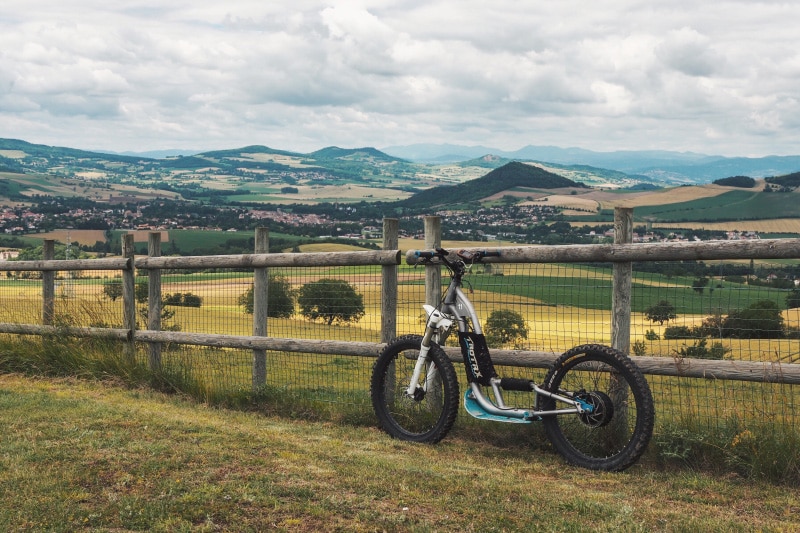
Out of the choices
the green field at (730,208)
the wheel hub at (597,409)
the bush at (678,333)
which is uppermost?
the green field at (730,208)

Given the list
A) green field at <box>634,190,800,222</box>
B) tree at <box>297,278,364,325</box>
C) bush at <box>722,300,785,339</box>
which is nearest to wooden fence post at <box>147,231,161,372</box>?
tree at <box>297,278,364,325</box>

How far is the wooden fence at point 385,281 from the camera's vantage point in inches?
242

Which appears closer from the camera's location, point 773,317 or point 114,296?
point 773,317

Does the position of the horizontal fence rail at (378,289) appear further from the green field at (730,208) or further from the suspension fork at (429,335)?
the green field at (730,208)

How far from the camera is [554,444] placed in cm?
648

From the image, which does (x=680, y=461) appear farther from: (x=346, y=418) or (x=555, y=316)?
(x=346, y=418)

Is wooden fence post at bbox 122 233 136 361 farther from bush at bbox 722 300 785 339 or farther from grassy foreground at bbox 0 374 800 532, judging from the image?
bush at bbox 722 300 785 339

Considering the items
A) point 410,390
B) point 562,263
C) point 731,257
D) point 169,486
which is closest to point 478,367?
point 410,390

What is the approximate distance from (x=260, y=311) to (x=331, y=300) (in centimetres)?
87

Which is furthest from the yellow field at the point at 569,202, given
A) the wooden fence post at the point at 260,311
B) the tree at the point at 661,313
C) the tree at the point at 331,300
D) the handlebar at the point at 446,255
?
the tree at the point at 661,313

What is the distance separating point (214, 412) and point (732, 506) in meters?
5.33

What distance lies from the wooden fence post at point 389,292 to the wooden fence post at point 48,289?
5.76 meters

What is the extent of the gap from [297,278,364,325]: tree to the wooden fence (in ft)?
1.38

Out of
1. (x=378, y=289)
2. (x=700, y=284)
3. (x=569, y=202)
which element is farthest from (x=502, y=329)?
(x=569, y=202)
